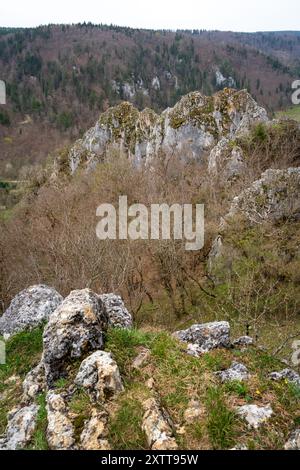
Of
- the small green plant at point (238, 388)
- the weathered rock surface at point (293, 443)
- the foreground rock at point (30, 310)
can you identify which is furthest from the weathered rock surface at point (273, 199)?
the weathered rock surface at point (293, 443)

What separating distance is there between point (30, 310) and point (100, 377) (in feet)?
12.9

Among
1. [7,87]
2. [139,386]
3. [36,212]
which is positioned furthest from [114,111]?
[7,87]

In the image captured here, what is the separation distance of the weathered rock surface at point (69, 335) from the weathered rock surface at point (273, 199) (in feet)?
50.8

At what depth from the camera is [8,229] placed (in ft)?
96.9

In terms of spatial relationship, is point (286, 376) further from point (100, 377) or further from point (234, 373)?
point (100, 377)

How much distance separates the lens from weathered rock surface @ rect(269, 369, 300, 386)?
6.34m

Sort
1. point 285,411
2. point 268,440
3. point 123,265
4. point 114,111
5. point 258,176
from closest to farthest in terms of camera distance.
Answer: 1. point 268,440
2. point 285,411
3. point 123,265
4. point 258,176
5. point 114,111

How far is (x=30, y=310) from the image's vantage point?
9.50 m

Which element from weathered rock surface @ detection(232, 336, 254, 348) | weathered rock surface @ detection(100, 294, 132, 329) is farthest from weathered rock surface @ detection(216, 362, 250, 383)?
weathered rock surface @ detection(100, 294, 132, 329)

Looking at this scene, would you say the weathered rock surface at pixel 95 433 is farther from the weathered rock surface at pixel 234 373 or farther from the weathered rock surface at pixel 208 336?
the weathered rock surface at pixel 208 336

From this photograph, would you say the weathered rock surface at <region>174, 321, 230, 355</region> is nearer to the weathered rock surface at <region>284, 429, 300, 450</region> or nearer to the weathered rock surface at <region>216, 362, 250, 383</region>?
the weathered rock surface at <region>216, 362, 250, 383</region>

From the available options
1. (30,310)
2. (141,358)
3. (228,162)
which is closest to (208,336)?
(141,358)
